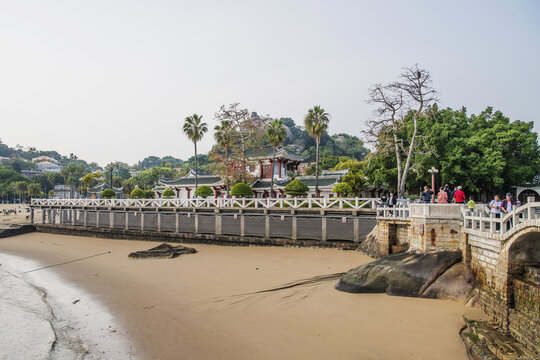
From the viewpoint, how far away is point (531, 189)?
36.2m

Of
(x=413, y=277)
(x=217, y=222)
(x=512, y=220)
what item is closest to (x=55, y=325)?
(x=413, y=277)

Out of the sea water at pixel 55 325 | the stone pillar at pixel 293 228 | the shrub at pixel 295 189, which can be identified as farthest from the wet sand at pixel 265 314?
the shrub at pixel 295 189

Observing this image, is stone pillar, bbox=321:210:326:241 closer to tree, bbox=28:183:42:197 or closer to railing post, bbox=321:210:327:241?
railing post, bbox=321:210:327:241

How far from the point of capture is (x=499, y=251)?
34.1ft

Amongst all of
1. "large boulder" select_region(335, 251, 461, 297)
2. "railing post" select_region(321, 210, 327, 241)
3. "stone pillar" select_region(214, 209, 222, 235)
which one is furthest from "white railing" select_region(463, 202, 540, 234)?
"stone pillar" select_region(214, 209, 222, 235)

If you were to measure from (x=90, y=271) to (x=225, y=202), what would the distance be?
484 inches

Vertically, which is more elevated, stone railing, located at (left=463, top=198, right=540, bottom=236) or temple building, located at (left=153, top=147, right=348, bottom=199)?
temple building, located at (left=153, top=147, right=348, bottom=199)

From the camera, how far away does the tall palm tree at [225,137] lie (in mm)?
38875

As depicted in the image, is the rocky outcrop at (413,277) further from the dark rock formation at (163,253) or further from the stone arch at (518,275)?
the dark rock formation at (163,253)

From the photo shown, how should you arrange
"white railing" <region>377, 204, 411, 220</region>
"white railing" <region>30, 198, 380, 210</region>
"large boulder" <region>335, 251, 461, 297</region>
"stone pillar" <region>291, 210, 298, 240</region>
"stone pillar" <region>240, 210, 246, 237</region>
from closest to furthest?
"large boulder" <region>335, 251, 461, 297</region> < "white railing" <region>377, 204, 411, 220</region> < "stone pillar" <region>291, 210, 298, 240</region> < "white railing" <region>30, 198, 380, 210</region> < "stone pillar" <region>240, 210, 246, 237</region>

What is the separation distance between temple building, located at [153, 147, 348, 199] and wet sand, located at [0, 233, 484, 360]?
2266 centimetres

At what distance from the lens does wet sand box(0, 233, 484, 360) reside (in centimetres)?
937

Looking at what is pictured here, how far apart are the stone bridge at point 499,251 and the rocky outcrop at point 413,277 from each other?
658 millimetres

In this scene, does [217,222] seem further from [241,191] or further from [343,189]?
[343,189]
